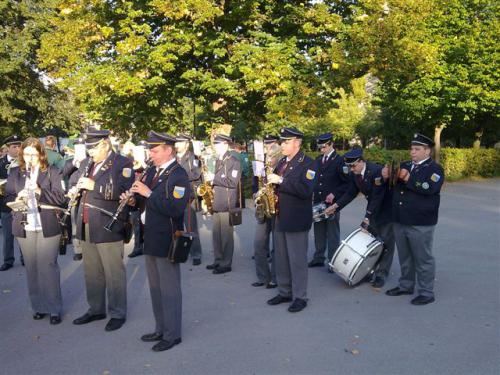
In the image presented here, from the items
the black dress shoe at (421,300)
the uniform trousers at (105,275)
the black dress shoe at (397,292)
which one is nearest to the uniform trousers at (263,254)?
the black dress shoe at (397,292)

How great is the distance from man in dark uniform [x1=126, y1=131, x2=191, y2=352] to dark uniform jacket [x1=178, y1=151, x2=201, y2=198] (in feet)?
13.0

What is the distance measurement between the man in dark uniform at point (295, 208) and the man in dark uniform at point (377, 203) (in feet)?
4.10

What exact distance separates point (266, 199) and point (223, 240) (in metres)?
1.96

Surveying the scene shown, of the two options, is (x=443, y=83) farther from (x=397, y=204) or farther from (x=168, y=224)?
(x=168, y=224)

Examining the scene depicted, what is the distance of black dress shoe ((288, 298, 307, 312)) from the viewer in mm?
6355

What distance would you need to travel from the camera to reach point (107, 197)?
5.66m

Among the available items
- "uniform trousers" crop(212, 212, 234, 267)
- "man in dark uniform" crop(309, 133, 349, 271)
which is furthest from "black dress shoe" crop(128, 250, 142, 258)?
"man in dark uniform" crop(309, 133, 349, 271)

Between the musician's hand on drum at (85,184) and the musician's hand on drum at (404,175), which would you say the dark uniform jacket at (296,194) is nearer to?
the musician's hand on drum at (404,175)

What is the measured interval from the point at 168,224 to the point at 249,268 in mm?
3678

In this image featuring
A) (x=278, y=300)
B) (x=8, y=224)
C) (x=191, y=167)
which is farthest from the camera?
(x=191, y=167)

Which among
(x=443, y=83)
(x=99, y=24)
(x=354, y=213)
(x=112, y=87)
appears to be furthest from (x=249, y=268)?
(x=443, y=83)

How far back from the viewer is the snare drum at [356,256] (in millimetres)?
7023

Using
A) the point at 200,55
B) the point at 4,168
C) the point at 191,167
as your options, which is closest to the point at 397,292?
the point at 191,167

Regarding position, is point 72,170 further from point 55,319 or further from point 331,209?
point 331,209
